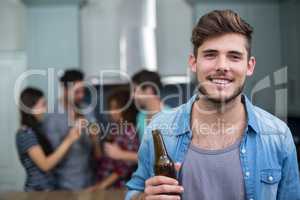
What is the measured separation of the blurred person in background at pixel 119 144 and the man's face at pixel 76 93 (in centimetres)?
11

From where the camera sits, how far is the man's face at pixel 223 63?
66 centimetres

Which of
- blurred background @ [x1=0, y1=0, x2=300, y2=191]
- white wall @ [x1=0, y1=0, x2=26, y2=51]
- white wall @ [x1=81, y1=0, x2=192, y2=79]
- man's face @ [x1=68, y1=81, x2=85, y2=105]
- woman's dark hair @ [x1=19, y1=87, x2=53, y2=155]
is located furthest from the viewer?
white wall @ [x1=81, y1=0, x2=192, y2=79]

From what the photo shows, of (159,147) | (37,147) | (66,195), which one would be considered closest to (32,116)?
(37,147)

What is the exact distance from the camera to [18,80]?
1.42m

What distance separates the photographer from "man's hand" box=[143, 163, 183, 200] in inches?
24.9

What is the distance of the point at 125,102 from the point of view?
131 cm

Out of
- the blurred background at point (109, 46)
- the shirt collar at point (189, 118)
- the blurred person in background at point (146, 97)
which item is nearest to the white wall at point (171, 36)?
the blurred background at point (109, 46)

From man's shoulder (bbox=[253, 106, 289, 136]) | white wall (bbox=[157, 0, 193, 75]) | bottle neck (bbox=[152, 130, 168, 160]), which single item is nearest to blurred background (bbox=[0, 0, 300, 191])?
white wall (bbox=[157, 0, 193, 75])

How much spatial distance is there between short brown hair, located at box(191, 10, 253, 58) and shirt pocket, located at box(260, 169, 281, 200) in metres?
0.20

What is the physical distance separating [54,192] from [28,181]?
8 cm

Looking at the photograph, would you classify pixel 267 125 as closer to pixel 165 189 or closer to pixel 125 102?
pixel 165 189

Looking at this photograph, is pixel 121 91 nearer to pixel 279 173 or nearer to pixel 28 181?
pixel 28 181

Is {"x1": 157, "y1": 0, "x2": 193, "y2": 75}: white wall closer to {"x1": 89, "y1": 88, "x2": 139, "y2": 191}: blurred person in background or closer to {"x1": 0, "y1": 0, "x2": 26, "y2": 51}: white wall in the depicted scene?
{"x1": 89, "y1": 88, "x2": 139, "y2": 191}: blurred person in background

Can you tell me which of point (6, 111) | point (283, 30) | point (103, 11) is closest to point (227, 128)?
point (283, 30)
